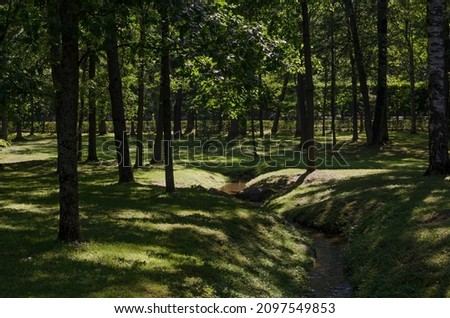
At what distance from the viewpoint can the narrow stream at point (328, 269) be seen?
14.9 meters

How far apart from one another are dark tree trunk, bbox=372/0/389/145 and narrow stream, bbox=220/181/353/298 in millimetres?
25980

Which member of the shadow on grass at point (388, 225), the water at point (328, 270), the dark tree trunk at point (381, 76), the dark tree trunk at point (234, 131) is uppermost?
the dark tree trunk at point (381, 76)

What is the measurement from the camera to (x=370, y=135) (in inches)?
1966

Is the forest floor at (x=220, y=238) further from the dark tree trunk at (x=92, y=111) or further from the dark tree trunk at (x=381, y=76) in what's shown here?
the dark tree trunk at (x=381, y=76)

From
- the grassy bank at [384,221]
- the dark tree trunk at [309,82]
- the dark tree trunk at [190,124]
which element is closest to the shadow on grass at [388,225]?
the grassy bank at [384,221]

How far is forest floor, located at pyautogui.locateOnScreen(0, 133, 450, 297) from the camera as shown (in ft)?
39.1

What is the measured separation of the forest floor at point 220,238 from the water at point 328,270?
33 cm

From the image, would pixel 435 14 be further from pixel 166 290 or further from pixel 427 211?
pixel 166 290

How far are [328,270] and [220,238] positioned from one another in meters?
3.70

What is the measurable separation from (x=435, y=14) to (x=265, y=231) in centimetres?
1188

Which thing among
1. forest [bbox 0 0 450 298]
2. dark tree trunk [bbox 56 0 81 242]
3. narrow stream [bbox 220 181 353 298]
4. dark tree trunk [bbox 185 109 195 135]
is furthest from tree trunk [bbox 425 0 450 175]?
dark tree trunk [bbox 185 109 195 135]

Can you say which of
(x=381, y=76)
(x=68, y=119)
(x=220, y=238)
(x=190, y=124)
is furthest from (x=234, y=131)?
(x=68, y=119)

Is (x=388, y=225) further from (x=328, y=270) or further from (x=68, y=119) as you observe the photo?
(x=68, y=119)
